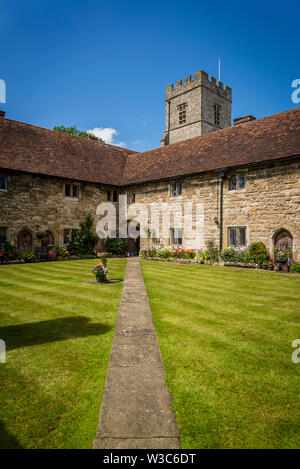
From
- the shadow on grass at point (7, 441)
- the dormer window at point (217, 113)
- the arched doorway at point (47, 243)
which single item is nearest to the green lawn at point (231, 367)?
the shadow on grass at point (7, 441)

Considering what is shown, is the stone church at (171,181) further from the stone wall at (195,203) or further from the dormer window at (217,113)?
the dormer window at (217,113)

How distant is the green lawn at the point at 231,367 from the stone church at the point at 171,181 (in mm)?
8925

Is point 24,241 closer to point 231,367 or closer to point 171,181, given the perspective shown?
point 171,181

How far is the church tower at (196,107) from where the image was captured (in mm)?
32094

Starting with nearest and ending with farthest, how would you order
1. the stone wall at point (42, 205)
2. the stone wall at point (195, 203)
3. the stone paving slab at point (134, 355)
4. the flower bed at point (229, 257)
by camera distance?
the stone paving slab at point (134, 355)
the flower bed at point (229, 257)
the stone wall at point (195, 203)
the stone wall at point (42, 205)

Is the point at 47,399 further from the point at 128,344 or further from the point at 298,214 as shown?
the point at 298,214

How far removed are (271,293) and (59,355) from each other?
22.3 ft

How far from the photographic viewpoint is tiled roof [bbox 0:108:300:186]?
1669 cm

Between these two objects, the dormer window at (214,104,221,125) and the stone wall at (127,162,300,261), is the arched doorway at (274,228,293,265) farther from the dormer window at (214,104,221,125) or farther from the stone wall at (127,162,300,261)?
the dormer window at (214,104,221,125)

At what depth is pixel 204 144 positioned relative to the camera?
20812 millimetres

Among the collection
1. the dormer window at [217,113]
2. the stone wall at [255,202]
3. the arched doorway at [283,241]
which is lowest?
the arched doorway at [283,241]

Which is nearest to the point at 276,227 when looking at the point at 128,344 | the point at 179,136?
the point at 128,344

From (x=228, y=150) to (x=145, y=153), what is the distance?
30.5ft
